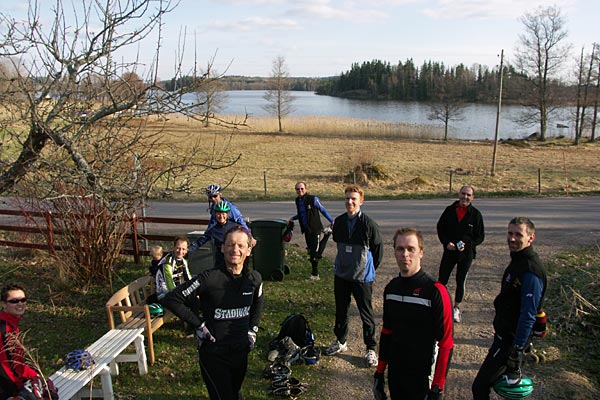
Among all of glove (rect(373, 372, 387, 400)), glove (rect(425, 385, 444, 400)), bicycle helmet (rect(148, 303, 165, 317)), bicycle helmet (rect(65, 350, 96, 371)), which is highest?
glove (rect(425, 385, 444, 400))

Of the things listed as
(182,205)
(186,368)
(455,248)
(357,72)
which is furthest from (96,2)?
(357,72)

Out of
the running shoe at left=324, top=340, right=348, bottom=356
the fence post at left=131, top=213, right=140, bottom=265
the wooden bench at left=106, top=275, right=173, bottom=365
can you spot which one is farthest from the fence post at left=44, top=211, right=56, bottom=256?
the running shoe at left=324, top=340, right=348, bottom=356

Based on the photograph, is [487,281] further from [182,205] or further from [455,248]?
[182,205]

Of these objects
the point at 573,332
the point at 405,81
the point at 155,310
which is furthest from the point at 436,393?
the point at 405,81

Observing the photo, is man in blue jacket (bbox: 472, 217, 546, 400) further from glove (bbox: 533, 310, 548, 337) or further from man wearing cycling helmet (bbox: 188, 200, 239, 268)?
man wearing cycling helmet (bbox: 188, 200, 239, 268)

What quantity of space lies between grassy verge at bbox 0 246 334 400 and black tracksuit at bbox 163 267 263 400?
1379 millimetres

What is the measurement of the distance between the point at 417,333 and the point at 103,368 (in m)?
3.23

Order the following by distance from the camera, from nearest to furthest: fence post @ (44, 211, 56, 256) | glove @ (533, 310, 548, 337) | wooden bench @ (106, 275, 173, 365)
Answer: glove @ (533, 310, 548, 337) → wooden bench @ (106, 275, 173, 365) → fence post @ (44, 211, 56, 256)

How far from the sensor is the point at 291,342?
600cm

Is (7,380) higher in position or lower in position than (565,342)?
higher

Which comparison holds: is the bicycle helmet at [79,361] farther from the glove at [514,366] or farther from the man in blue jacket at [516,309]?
the glove at [514,366]

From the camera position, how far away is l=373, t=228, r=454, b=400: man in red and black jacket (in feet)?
11.5

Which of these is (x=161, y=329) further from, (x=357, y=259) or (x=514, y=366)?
(x=514, y=366)

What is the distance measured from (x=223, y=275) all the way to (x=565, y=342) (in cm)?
490
